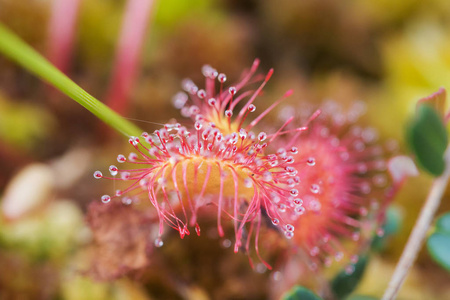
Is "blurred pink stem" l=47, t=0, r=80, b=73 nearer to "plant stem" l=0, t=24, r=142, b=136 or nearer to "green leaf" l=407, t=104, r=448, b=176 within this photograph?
"plant stem" l=0, t=24, r=142, b=136

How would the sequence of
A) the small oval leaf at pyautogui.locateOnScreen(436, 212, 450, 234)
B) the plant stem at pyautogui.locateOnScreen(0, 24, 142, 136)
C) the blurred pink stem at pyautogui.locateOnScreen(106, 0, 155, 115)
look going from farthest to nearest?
1. the blurred pink stem at pyautogui.locateOnScreen(106, 0, 155, 115)
2. the small oval leaf at pyautogui.locateOnScreen(436, 212, 450, 234)
3. the plant stem at pyautogui.locateOnScreen(0, 24, 142, 136)

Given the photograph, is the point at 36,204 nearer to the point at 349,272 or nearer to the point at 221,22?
the point at 349,272

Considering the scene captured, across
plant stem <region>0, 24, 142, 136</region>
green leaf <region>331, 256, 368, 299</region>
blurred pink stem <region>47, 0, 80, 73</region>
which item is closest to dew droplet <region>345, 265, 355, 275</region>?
green leaf <region>331, 256, 368, 299</region>

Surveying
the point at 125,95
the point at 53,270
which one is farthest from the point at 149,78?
the point at 53,270

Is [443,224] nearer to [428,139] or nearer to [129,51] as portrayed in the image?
[428,139]

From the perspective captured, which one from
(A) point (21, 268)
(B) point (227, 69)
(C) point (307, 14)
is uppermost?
(C) point (307, 14)

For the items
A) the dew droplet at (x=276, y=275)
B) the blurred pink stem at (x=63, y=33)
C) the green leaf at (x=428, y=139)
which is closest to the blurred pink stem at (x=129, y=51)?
the blurred pink stem at (x=63, y=33)
